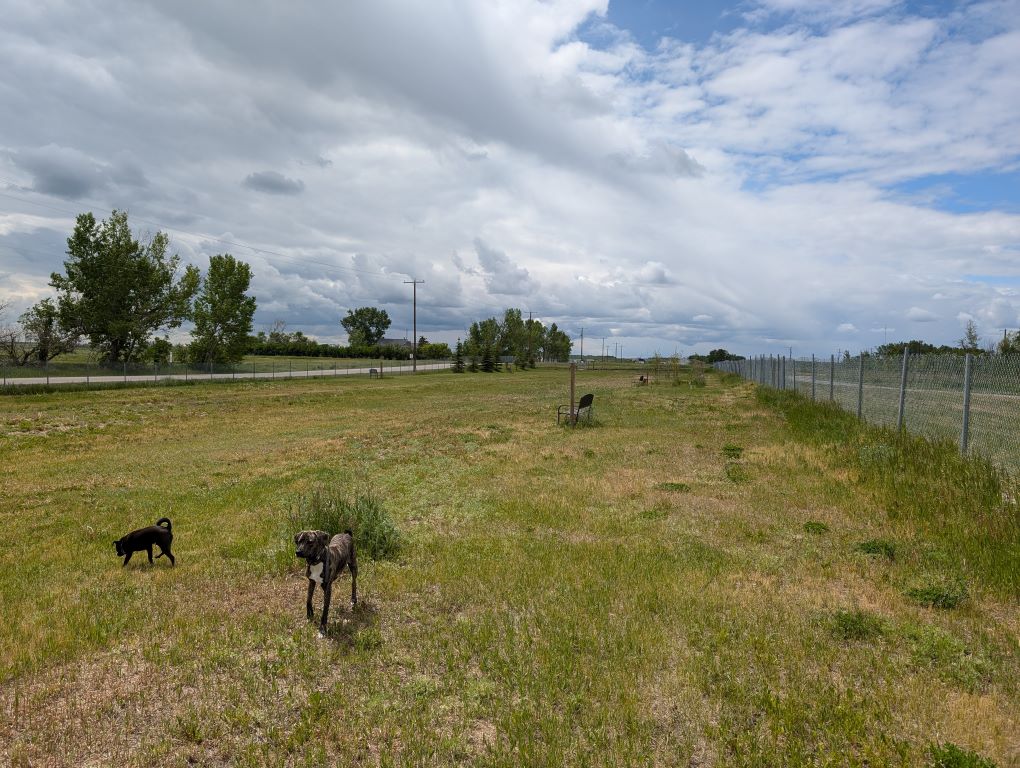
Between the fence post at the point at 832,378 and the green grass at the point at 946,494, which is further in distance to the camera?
the fence post at the point at 832,378

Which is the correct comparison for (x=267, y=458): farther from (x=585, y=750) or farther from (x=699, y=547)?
(x=585, y=750)

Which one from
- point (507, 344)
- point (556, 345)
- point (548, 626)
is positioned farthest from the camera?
point (556, 345)

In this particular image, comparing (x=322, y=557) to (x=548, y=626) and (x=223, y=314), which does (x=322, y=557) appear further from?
(x=223, y=314)

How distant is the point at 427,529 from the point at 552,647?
149 inches

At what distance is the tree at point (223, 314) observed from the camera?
180ft

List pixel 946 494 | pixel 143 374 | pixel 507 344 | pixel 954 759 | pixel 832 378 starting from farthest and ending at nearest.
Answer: pixel 507 344, pixel 143 374, pixel 832 378, pixel 946 494, pixel 954 759

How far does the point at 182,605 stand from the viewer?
5.41 metres

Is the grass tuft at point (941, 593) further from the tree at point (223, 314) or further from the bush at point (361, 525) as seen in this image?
the tree at point (223, 314)

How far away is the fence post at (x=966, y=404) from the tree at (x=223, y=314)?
192 feet

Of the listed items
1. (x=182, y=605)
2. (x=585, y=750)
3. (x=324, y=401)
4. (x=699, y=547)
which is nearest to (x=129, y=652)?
(x=182, y=605)

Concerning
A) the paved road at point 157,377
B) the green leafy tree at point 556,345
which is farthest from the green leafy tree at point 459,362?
the green leafy tree at point 556,345

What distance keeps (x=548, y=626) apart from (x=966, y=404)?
8234 mm

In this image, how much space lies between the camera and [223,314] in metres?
55.2

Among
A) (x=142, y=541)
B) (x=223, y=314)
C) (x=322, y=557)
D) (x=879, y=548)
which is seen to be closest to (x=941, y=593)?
(x=879, y=548)
